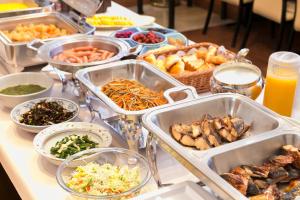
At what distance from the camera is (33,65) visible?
1.73 meters

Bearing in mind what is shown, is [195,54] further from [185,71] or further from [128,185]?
[128,185]

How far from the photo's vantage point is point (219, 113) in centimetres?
112

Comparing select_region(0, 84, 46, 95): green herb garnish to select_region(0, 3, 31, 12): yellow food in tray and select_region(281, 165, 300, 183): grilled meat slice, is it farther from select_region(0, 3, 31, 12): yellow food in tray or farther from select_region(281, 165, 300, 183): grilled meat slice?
select_region(281, 165, 300, 183): grilled meat slice

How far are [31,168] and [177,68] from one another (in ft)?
1.87

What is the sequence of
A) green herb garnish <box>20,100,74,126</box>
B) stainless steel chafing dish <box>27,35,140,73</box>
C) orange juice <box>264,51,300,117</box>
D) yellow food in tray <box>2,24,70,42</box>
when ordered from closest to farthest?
orange juice <box>264,51,300,117</box>, green herb garnish <box>20,100,74,126</box>, stainless steel chafing dish <box>27,35,140,73</box>, yellow food in tray <box>2,24,70,42</box>

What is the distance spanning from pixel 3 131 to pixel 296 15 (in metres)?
2.59

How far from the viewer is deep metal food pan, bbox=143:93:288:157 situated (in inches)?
40.4

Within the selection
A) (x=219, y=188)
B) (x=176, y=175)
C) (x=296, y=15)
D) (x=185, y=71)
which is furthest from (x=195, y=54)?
(x=296, y=15)

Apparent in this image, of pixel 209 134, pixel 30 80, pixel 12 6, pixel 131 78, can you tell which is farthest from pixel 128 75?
pixel 12 6

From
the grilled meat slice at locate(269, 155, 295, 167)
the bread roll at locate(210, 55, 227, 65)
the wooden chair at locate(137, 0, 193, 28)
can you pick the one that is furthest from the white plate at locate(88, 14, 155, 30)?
the wooden chair at locate(137, 0, 193, 28)

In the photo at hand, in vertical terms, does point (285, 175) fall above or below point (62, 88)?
above

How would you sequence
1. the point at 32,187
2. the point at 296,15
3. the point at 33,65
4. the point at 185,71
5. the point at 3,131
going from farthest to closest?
the point at 296,15
the point at 33,65
the point at 185,71
the point at 3,131
the point at 32,187

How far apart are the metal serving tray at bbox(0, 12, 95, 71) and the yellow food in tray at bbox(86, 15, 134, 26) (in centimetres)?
21

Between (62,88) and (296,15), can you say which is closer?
(62,88)
